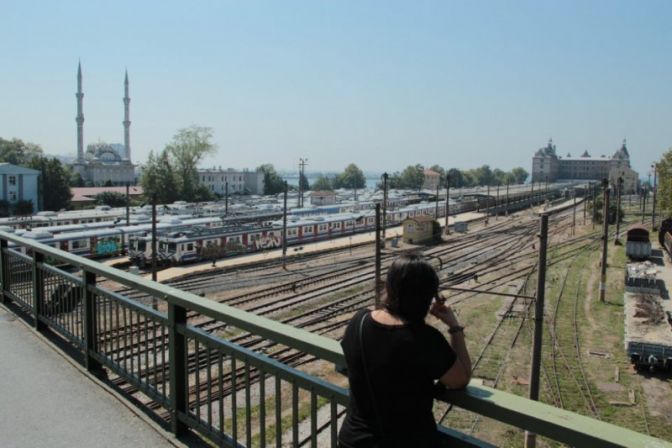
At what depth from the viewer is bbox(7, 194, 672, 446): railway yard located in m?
4.43

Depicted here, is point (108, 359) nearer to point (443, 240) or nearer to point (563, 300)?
point (563, 300)

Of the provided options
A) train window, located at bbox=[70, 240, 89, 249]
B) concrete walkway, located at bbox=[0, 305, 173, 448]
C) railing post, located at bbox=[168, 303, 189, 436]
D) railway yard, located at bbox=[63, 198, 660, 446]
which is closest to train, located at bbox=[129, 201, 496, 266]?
railway yard, located at bbox=[63, 198, 660, 446]

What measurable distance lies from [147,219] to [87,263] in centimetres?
4424

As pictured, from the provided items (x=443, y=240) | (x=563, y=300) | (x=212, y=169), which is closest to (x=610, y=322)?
(x=563, y=300)

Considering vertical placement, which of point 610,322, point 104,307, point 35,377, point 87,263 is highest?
point 87,263

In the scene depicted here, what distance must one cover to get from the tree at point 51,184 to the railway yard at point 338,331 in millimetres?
33829

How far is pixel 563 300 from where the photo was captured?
24.7 m

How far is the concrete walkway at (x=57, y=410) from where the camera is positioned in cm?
374

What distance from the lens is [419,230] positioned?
147 feet

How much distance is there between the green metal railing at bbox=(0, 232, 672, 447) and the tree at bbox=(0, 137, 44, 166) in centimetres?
9268

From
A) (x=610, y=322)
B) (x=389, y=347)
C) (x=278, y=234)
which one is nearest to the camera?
(x=389, y=347)

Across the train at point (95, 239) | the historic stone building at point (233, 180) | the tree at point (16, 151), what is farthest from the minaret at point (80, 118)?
the train at point (95, 239)

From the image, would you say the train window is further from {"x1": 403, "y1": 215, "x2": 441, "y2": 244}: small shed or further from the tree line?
the tree line

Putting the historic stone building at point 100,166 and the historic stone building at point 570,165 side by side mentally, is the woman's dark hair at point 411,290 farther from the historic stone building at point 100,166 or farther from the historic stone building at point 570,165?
the historic stone building at point 570,165
